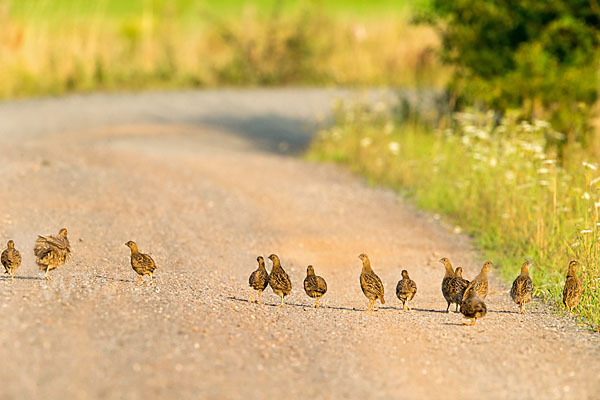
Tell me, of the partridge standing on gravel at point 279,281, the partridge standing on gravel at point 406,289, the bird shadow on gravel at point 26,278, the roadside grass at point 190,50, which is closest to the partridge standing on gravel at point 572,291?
the partridge standing on gravel at point 406,289

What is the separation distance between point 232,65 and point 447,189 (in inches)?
625

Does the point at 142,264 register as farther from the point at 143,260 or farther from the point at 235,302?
the point at 235,302

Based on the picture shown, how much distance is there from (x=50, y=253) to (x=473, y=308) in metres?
3.26

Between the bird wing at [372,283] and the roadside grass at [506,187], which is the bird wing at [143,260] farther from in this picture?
the roadside grass at [506,187]

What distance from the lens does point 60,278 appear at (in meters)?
7.32

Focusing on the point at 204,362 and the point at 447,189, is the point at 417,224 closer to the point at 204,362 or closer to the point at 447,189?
the point at 447,189

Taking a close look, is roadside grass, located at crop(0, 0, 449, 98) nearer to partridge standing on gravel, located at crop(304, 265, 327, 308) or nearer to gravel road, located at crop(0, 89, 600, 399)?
gravel road, located at crop(0, 89, 600, 399)

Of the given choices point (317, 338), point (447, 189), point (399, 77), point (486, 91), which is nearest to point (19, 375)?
point (317, 338)

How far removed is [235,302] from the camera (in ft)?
24.0

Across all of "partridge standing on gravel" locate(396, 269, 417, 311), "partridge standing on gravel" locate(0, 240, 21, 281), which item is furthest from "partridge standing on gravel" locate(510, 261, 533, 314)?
"partridge standing on gravel" locate(0, 240, 21, 281)

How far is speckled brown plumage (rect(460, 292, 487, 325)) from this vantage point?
6.84 m

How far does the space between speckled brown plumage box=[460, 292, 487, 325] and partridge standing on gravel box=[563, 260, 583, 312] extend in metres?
0.86

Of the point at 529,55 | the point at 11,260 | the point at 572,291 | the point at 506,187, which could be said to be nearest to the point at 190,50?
the point at 529,55

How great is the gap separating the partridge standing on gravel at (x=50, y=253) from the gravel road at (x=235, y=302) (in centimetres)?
14
